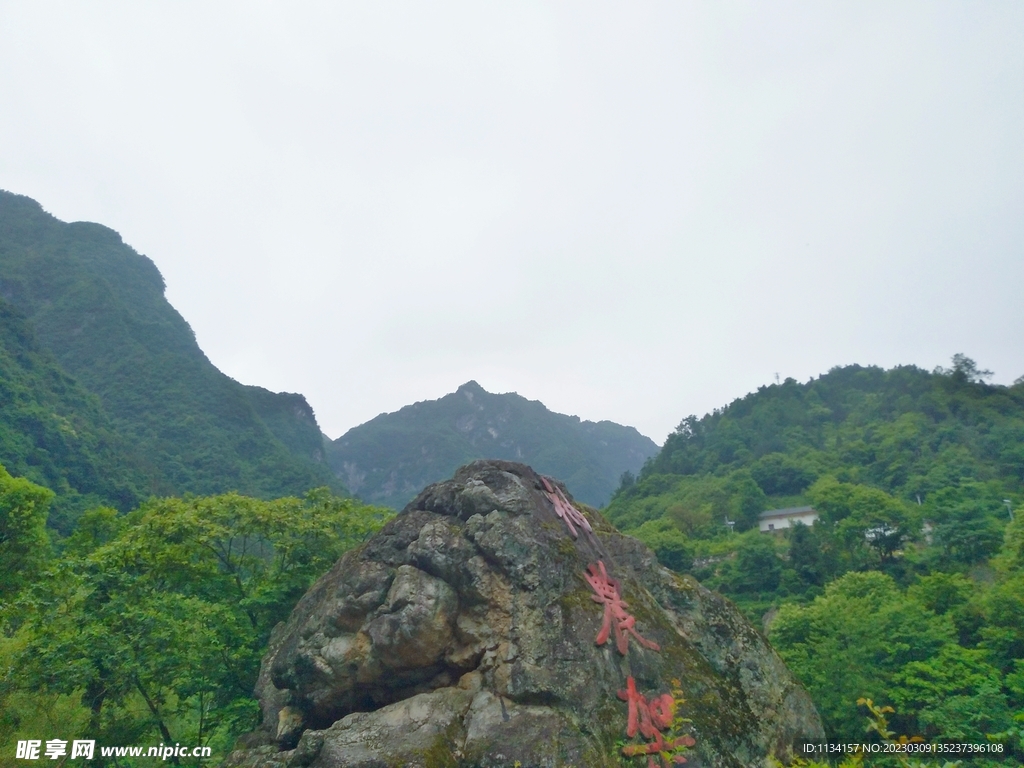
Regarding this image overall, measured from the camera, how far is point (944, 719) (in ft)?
34.6

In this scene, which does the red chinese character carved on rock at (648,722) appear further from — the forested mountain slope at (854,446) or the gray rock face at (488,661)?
the forested mountain slope at (854,446)

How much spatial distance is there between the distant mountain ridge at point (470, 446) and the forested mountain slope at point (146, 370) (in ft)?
65.4

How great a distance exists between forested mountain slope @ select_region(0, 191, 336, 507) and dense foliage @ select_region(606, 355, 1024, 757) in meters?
27.6

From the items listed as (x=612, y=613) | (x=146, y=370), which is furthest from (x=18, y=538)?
(x=146, y=370)

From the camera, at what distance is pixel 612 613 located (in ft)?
25.1

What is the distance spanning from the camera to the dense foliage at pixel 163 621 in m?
8.29

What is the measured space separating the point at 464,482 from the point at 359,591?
1.89 m

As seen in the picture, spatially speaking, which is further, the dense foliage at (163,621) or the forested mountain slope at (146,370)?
A: the forested mountain slope at (146,370)

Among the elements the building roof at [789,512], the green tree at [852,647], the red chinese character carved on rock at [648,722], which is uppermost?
the building roof at [789,512]

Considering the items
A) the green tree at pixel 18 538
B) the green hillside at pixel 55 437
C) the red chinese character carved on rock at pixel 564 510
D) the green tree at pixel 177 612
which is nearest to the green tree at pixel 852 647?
the red chinese character carved on rock at pixel 564 510

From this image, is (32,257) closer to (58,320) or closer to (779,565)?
(58,320)

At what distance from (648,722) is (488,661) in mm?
1756

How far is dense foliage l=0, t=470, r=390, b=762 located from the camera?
326 inches

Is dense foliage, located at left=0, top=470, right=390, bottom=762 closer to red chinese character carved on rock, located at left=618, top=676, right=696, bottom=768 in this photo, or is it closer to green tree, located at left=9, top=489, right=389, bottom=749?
green tree, located at left=9, top=489, right=389, bottom=749
